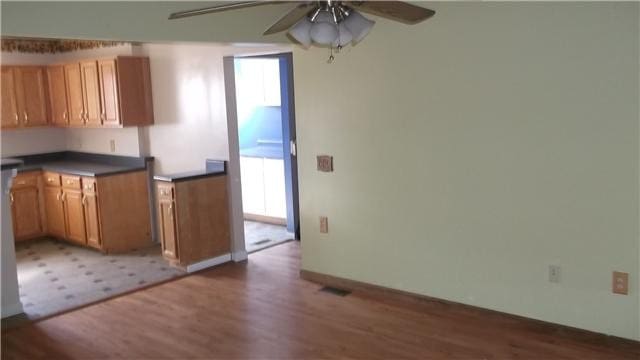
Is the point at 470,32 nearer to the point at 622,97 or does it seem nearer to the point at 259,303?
the point at 622,97

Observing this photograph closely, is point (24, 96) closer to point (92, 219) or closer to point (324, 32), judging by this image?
point (92, 219)

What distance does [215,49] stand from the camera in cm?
525

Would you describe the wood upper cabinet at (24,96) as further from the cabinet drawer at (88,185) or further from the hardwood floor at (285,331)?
the hardwood floor at (285,331)

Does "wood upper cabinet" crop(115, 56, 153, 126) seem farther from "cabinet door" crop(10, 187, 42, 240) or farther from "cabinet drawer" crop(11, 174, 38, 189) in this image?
"cabinet door" crop(10, 187, 42, 240)

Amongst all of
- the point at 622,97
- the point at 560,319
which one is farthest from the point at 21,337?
the point at 622,97

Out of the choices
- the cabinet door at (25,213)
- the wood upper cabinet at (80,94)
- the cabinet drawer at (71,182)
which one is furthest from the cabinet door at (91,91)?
the cabinet door at (25,213)

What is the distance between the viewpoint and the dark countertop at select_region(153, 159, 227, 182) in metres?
5.10

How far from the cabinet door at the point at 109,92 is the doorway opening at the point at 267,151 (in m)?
1.38

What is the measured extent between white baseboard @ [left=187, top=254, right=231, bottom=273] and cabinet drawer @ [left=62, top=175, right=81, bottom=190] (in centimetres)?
168

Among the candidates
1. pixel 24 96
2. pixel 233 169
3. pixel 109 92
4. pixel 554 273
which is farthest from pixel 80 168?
pixel 554 273

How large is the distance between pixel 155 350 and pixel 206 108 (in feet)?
8.17

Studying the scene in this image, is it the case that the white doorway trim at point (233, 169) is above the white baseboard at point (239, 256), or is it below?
above

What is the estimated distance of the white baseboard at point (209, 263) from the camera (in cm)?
519

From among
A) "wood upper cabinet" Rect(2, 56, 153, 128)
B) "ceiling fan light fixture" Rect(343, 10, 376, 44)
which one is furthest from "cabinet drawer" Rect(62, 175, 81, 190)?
"ceiling fan light fixture" Rect(343, 10, 376, 44)
